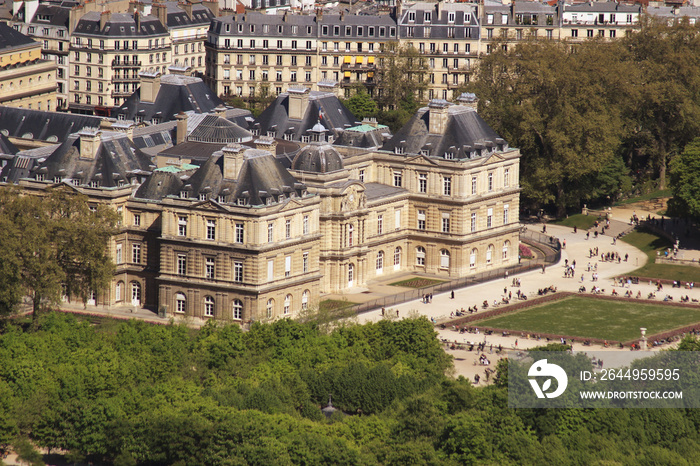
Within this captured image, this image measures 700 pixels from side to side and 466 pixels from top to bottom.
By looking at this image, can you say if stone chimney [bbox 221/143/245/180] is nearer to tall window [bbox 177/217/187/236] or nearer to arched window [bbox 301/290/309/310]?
tall window [bbox 177/217/187/236]

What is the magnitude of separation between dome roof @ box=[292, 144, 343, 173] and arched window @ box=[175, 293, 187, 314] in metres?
19.0

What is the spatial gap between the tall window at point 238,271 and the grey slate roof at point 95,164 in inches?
608

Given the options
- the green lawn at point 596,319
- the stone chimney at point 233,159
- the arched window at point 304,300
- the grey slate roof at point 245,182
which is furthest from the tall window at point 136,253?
the green lawn at point 596,319

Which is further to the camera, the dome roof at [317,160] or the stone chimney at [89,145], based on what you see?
the dome roof at [317,160]

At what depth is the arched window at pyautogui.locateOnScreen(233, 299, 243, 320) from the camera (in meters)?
182

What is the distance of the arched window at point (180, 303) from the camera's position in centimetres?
18500

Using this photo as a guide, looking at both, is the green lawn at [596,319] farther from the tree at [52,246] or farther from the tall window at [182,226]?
the tree at [52,246]

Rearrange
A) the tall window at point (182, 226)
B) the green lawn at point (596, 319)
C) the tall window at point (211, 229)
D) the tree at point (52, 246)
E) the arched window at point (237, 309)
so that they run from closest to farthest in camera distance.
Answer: the tree at point (52, 246) < the arched window at point (237, 309) < the tall window at point (211, 229) < the tall window at point (182, 226) < the green lawn at point (596, 319)

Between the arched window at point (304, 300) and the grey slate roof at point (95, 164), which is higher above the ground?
the grey slate roof at point (95, 164)

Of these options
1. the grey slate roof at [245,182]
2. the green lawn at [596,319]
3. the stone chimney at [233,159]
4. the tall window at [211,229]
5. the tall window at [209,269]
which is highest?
the stone chimney at [233,159]

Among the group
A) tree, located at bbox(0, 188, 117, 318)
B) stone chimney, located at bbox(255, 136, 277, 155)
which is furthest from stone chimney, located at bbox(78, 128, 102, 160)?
stone chimney, located at bbox(255, 136, 277, 155)

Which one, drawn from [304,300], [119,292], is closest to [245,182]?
[304,300]

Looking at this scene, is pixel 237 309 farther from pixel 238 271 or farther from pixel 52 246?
pixel 52 246

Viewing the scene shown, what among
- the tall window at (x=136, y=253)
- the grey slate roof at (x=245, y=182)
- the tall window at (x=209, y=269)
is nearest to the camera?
the grey slate roof at (x=245, y=182)
